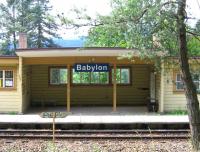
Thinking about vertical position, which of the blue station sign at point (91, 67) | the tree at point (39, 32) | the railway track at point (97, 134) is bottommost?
the railway track at point (97, 134)

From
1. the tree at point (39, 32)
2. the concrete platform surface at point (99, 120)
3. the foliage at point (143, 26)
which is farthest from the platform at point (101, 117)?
the tree at point (39, 32)

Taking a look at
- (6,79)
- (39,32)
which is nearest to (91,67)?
(6,79)

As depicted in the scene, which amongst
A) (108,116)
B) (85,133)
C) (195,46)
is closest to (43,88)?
(108,116)

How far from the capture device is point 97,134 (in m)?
15.3

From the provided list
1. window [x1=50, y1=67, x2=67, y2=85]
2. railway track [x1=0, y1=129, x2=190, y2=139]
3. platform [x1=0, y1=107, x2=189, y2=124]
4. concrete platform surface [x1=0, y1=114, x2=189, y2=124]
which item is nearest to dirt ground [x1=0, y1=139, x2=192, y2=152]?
railway track [x1=0, y1=129, x2=190, y2=139]

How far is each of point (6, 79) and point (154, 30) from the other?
12.1 meters

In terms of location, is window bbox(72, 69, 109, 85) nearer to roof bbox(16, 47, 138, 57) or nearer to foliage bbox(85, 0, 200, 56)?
roof bbox(16, 47, 138, 57)

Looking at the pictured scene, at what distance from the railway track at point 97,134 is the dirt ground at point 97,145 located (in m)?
0.49

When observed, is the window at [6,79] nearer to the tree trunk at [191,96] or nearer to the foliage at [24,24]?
the tree trunk at [191,96]

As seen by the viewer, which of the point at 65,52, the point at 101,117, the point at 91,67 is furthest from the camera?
the point at 91,67

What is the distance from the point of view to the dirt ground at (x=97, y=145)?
40.4 ft

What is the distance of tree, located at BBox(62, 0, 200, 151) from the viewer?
9.78 meters

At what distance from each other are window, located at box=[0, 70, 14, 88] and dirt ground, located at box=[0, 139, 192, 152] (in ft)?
23.6

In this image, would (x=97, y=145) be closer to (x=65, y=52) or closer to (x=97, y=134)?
(x=97, y=134)
